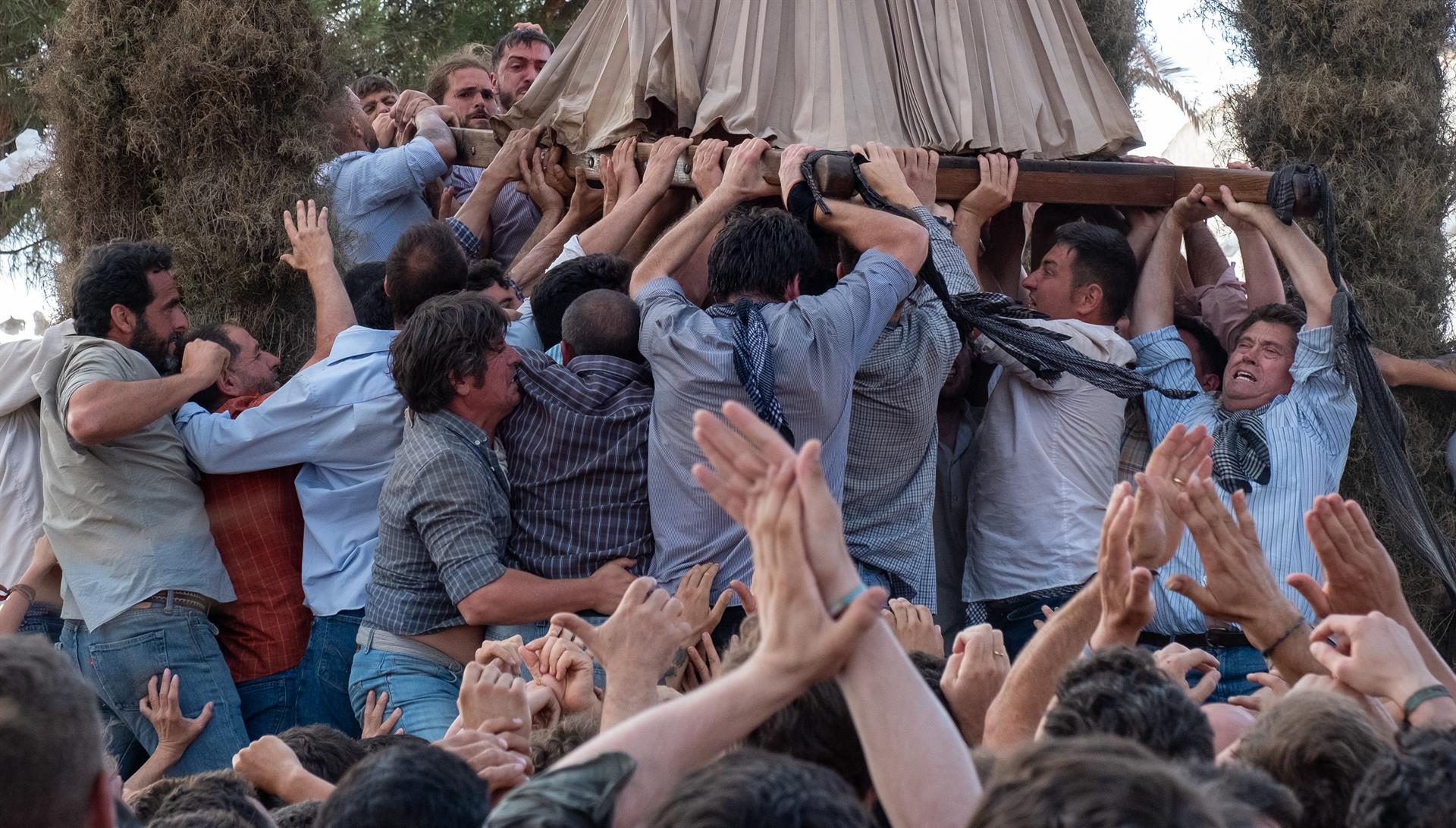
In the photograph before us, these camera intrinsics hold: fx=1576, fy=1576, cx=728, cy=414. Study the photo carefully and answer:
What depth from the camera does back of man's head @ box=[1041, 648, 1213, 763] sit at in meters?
1.99

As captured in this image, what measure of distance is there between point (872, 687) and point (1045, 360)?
2517 millimetres

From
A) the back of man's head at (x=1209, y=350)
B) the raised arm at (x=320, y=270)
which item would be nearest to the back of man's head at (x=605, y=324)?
the raised arm at (x=320, y=270)

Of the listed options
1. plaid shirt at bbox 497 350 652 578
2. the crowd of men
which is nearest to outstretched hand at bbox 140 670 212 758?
the crowd of men

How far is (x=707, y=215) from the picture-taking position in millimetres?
4156

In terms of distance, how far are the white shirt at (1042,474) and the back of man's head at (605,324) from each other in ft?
3.50

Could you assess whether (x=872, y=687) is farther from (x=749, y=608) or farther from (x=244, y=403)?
(x=244, y=403)

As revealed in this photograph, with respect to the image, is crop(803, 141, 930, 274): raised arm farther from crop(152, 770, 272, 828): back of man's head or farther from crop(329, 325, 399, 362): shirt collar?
crop(152, 770, 272, 828): back of man's head

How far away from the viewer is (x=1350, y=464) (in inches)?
202

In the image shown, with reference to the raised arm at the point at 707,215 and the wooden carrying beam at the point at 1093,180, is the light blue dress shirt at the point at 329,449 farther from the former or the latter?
the wooden carrying beam at the point at 1093,180

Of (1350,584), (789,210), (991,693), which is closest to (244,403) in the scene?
(789,210)

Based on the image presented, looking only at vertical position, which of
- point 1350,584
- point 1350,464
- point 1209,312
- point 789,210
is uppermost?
point 789,210

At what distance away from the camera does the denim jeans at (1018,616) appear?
14.0ft

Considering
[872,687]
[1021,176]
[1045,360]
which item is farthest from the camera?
[1021,176]

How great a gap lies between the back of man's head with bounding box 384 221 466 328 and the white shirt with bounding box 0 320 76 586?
897 millimetres
